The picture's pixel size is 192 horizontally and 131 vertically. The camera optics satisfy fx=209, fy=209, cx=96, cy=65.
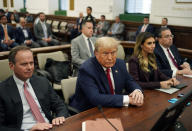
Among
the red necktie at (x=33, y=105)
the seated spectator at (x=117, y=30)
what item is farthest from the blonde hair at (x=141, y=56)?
the seated spectator at (x=117, y=30)

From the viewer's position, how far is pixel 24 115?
176cm

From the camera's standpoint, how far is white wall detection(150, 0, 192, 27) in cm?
680

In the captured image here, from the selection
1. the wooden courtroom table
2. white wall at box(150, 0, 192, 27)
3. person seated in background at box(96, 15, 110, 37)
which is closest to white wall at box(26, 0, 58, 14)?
person seated in background at box(96, 15, 110, 37)

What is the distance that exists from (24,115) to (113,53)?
96cm

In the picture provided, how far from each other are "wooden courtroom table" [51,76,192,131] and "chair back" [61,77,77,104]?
1.84 feet

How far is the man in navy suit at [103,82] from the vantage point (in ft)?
6.06

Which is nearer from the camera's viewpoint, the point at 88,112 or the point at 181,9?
the point at 88,112

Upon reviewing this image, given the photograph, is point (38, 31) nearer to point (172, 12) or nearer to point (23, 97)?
point (172, 12)

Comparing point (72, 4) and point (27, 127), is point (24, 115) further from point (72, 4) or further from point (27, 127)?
point (72, 4)

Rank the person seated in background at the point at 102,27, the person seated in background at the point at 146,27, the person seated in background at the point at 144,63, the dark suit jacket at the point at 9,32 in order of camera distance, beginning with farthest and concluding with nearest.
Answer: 1. the person seated in background at the point at 102,27
2. the person seated in background at the point at 146,27
3. the dark suit jacket at the point at 9,32
4. the person seated in background at the point at 144,63

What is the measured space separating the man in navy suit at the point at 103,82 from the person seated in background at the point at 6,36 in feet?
14.6

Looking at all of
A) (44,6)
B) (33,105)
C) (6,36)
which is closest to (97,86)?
(33,105)

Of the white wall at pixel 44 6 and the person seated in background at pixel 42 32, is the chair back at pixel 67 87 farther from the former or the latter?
the white wall at pixel 44 6

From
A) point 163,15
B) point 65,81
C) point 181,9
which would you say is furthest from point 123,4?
point 65,81
